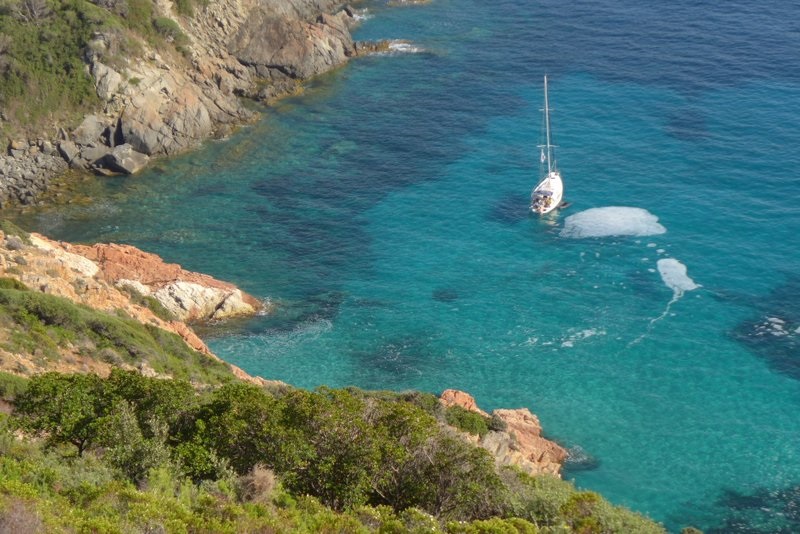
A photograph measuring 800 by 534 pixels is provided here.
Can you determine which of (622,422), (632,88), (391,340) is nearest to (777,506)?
(622,422)

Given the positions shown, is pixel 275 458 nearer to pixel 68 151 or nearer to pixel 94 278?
pixel 94 278

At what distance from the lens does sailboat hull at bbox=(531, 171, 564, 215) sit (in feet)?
262

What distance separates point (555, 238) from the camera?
253 feet

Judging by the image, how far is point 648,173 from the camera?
8481 cm

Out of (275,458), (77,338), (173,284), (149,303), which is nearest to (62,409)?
(275,458)

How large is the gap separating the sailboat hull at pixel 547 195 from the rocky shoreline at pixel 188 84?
3094 centimetres

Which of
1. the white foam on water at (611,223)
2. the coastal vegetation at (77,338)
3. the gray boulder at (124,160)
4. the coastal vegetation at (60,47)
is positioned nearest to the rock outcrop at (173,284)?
the coastal vegetation at (77,338)

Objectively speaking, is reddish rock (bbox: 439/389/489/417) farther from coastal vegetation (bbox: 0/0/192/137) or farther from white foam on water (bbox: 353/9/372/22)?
white foam on water (bbox: 353/9/372/22)

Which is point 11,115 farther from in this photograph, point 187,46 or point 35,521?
point 35,521

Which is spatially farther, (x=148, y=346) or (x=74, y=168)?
(x=74, y=168)

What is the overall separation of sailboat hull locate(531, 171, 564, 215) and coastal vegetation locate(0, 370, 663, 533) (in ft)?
143

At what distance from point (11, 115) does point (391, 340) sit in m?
43.7

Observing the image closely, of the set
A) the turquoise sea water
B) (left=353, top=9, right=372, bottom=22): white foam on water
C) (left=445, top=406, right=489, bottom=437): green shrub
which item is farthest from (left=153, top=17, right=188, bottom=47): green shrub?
(left=445, top=406, right=489, bottom=437): green shrub

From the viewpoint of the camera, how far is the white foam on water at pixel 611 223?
76.8m
